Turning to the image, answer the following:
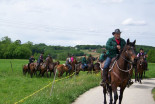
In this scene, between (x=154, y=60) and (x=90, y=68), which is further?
(x=154, y=60)

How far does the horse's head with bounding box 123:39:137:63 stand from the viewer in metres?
7.33

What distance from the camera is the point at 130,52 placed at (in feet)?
24.5

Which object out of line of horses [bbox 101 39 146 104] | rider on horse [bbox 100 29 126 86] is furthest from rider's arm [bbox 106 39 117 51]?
line of horses [bbox 101 39 146 104]

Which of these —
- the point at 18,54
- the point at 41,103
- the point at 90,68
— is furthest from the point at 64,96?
the point at 18,54

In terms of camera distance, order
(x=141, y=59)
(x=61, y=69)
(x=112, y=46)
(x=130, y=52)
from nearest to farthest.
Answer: (x=130, y=52), (x=112, y=46), (x=141, y=59), (x=61, y=69)

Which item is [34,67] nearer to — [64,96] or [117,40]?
[64,96]

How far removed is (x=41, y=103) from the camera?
27.2 ft

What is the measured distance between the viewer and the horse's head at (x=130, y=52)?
733 cm

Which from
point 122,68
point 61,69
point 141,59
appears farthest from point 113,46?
point 61,69

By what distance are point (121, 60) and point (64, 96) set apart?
3.56 meters

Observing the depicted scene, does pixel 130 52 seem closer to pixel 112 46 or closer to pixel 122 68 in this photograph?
pixel 122 68

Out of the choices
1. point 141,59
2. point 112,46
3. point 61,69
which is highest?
point 112,46

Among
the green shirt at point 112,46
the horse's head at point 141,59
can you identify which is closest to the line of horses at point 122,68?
the green shirt at point 112,46

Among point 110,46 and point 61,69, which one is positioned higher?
point 110,46
